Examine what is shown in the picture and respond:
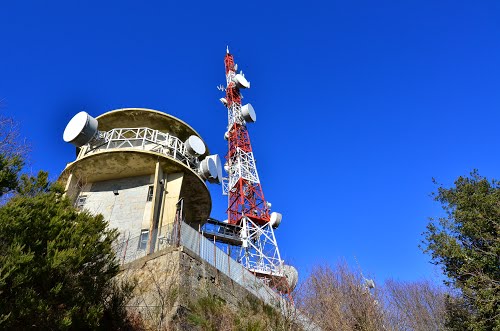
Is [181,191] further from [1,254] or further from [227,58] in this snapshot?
[227,58]

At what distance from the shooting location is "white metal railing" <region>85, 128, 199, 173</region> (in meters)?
15.8

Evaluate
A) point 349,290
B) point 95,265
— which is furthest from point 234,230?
point 95,265

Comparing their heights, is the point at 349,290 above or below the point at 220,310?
above

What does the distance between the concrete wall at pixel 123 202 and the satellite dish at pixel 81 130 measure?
76.4 inches

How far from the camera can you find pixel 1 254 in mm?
6406

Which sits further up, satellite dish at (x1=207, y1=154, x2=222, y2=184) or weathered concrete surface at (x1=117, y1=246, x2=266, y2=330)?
satellite dish at (x1=207, y1=154, x2=222, y2=184)

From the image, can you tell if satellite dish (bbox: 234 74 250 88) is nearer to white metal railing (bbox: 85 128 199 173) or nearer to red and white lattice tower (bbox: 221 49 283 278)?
red and white lattice tower (bbox: 221 49 283 278)

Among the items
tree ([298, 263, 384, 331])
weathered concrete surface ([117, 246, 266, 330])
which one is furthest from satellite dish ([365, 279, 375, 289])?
weathered concrete surface ([117, 246, 266, 330])

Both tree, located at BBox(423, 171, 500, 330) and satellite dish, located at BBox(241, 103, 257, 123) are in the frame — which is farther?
satellite dish, located at BBox(241, 103, 257, 123)

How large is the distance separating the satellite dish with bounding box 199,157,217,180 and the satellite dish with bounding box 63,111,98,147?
470cm

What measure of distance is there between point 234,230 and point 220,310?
671 inches

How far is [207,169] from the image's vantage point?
16.7 m

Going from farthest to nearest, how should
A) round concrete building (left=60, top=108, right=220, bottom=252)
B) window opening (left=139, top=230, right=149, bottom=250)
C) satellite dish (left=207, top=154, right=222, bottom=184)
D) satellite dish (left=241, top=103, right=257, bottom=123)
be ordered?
1. satellite dish (left=241, top=103, right=257, bottom=123)
2. satellite dish (left=207, top=154, right=222, bottom=184)
3. round concrete building (left=60, top=108, right=220, bottom=252)
4. window opening (left=139, top=230, right=149, bottom=250)

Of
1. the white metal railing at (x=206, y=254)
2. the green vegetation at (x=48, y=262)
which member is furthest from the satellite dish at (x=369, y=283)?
the green vegetation at (x=48, y=262)
